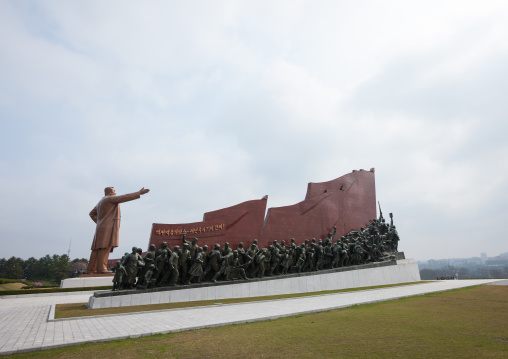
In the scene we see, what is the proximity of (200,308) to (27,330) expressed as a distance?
4050mm

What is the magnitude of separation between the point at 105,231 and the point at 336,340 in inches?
507

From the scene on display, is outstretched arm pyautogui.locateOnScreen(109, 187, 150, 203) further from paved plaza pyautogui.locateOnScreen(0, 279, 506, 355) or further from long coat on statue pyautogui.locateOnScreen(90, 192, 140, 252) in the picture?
paved plaza pyautogui.locateOnScreen(0, 279, 506, 355)

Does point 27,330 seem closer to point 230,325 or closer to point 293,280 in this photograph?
point 230,325

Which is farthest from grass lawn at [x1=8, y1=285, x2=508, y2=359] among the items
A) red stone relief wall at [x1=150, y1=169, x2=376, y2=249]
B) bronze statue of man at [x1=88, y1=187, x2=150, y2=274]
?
bronze statue of man at [x1=88, y1=187, x2=150, y2=274]

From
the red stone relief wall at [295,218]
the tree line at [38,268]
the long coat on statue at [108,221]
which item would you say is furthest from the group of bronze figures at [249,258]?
the tree line at [38,268]

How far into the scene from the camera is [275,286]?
13008mm

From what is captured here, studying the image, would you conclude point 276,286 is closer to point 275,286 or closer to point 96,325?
point 275,286

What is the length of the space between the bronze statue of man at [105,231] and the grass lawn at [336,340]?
426 inches

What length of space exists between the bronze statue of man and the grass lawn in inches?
426

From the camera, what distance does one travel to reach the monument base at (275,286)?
962 cm

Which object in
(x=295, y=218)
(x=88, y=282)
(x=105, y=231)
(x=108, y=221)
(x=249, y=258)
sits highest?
(x=295, y=218)

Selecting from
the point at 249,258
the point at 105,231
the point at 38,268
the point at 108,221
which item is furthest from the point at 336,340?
the point at 38,268

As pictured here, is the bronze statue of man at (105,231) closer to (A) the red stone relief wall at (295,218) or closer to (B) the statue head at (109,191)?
(B) the statue head at (109,191)

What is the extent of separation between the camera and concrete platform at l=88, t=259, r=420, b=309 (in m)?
9.62
